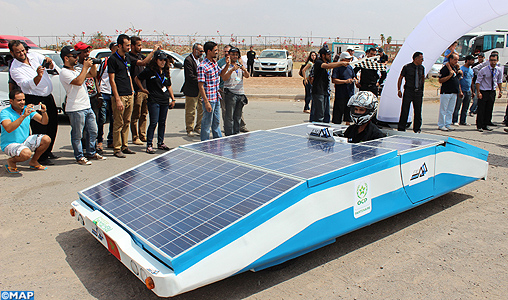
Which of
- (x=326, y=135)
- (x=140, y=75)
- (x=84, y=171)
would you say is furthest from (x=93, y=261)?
(x=140, y=75)

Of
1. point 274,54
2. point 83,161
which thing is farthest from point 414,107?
point 274,54

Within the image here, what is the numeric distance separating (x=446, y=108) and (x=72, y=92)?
30.3 ft

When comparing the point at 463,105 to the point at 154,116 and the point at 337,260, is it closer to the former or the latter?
the point at 154,116

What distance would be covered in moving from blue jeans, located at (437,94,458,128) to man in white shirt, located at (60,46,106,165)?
28.9ft

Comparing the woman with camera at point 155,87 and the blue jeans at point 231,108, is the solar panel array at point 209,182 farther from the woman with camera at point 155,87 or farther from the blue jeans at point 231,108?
the blue jeans at point 231,108

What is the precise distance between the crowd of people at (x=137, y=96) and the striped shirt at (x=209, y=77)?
2 centimetres

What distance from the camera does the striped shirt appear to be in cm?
735

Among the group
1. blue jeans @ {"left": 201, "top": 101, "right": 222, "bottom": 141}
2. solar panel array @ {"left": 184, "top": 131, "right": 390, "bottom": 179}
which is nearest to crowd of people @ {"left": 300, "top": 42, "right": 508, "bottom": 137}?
blue jeans @ {"left": 201, "top": 101, "right": 222, "bottom": 141}

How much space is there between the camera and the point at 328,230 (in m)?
3.56

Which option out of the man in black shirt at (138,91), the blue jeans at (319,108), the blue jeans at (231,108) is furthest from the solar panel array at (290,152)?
the blue jeans at (319,108)

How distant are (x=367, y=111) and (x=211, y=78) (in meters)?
3.44

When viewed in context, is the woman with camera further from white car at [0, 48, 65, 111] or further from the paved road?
white car at [0, 48, 65, 111]

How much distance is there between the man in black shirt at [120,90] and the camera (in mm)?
7199

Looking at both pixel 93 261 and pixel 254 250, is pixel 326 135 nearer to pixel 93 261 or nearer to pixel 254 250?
pixel 254 250
